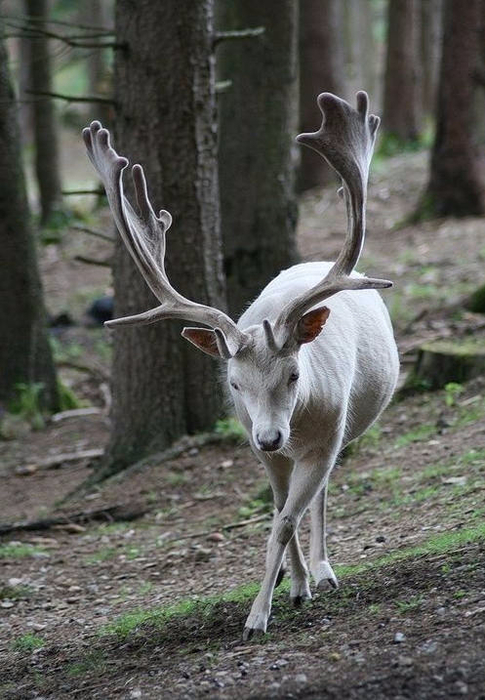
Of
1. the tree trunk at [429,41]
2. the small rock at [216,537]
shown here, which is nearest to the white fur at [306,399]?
the small rock at [216,537]

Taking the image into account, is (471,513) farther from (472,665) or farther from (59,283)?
(59,283)

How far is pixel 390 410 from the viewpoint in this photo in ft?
31.2

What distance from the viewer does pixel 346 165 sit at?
5379 millimetres

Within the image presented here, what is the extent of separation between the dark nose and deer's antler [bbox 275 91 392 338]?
0.58m

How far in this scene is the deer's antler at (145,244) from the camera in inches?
212

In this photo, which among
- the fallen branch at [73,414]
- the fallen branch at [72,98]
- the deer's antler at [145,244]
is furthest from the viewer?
the fallen branch at [73,414]

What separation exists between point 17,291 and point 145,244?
5861 millimetres

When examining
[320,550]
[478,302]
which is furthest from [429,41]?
[320,550]

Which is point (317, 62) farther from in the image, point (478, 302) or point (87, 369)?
point (478, 302)

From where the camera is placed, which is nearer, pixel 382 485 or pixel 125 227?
pixel 125 227

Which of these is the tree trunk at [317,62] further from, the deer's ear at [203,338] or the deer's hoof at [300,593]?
the deer's hoof at [300,593]

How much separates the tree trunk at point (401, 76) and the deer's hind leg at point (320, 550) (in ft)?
60.5

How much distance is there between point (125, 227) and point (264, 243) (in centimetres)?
570

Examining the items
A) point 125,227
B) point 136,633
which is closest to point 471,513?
point 136,633
